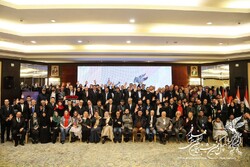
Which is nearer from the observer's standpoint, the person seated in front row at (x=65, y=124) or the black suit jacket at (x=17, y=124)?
the black suit jacket at (x=17, y=124)

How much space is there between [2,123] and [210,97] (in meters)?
8.38

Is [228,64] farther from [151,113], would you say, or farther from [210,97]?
[151,113]

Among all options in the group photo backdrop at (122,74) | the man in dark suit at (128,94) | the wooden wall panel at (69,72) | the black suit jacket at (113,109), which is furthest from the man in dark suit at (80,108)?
the wooden wall panel at (69,72)

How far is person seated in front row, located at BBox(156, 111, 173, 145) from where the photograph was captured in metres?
6.99

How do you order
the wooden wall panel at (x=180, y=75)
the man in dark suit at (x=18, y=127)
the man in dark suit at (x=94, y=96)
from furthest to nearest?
the wooden wall panel at (x=180, y=75) < the man in dark suit at (x=94, y=96) < the man in dark suit at (x=18, y=127)

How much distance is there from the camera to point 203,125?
7285mm

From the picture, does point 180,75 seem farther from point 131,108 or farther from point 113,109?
point 113,109

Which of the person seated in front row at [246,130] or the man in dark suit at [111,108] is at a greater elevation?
the man in dark suit at [111,108]

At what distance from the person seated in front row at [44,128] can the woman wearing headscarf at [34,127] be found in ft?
0.46

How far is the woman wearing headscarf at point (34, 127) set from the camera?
6.83 metres

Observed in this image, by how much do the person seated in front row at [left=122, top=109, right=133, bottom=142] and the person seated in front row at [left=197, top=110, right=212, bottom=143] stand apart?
2457 mm

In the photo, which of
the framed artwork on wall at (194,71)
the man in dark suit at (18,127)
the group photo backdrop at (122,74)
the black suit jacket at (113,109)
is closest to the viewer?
the man in dark suit at (18,127)

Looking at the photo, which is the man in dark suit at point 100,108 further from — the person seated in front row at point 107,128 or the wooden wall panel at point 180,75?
the wooden wall panel at point 180,75

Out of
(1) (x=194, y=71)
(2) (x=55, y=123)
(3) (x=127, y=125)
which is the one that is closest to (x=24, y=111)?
(2) (x=55, y=123)
